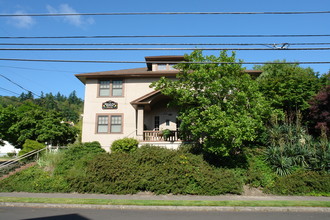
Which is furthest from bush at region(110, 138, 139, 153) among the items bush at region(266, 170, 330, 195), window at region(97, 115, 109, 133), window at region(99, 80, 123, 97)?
bush at region(266, 170, 330, 195)

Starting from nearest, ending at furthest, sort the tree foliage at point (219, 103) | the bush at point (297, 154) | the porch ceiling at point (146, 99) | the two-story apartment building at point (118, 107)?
the tree foliage at point (219, 103), the bush at point (297, 154), the porch ceiling at point (146, 99), the two-story apartment building at point (118, 107)

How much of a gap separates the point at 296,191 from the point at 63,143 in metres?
19.5

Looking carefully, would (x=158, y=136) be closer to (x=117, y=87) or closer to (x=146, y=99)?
(x=146, y=99)

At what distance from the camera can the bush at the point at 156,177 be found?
40.2 feet

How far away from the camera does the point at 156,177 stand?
12719mm

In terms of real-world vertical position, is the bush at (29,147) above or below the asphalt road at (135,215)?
above

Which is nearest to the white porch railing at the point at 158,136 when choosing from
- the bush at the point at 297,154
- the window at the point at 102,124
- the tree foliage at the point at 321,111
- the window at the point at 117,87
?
the window at the point at 102,124

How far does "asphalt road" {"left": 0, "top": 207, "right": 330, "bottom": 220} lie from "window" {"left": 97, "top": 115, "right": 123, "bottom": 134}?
11832 millimetres

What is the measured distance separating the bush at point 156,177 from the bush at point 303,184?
2044mm

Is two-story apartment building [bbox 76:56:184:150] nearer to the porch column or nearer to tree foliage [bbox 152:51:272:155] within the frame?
the porch column

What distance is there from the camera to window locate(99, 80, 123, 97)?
21.5 metres

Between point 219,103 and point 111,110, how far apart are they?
1074 centimetres

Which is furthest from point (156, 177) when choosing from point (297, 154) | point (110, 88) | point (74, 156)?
point (110, 88)

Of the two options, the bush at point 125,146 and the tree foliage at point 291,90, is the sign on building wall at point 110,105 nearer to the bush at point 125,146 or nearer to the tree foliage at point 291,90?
the bush at point 125,146
